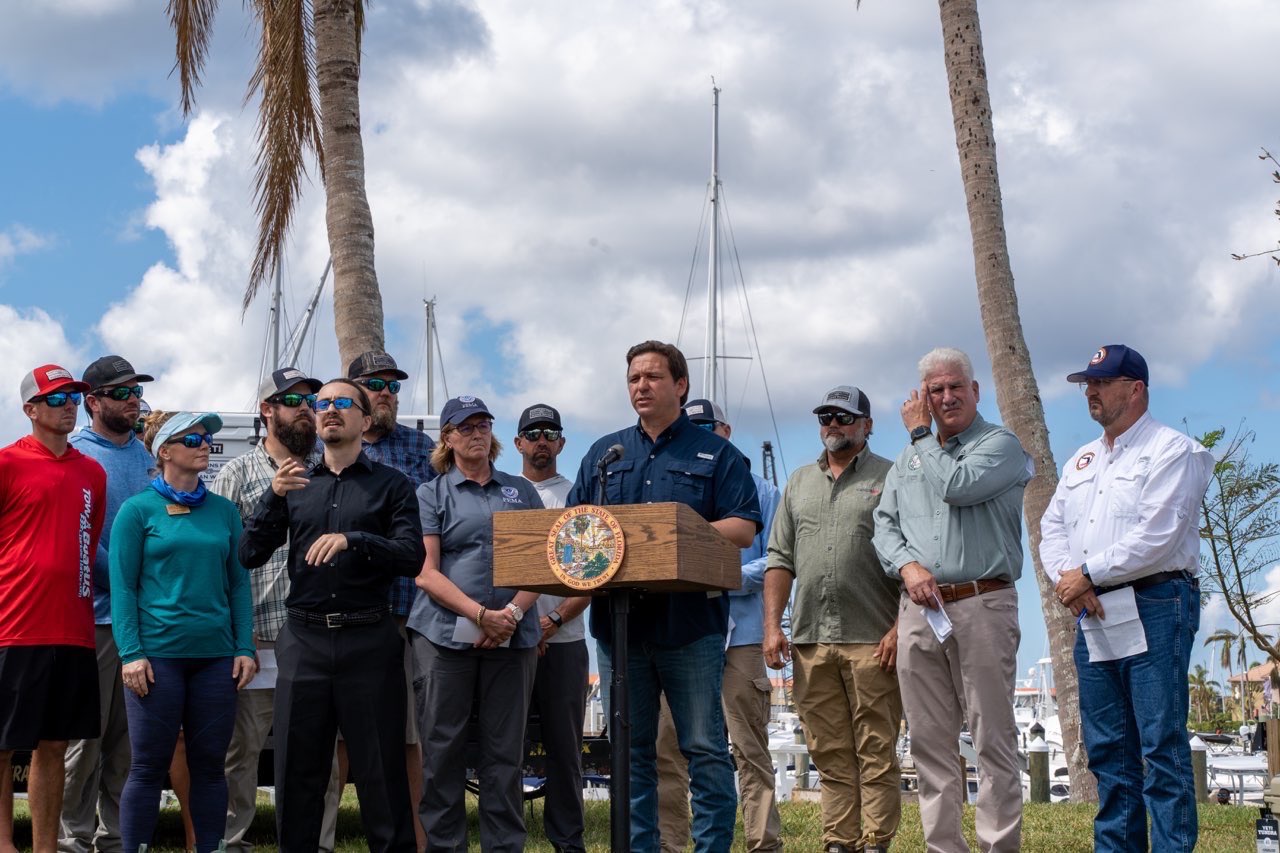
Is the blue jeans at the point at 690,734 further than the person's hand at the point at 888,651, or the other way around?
the person's hand at the point at 888,651

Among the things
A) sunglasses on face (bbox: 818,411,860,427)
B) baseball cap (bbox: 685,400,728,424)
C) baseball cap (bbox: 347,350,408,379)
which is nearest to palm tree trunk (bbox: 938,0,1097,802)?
baseball cap (bbox: 685,400,728,424)

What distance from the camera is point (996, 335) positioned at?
12.1 m

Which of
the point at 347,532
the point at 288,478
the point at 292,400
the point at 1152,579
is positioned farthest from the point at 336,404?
the point at 1152,579

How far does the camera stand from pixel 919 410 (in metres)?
6.82

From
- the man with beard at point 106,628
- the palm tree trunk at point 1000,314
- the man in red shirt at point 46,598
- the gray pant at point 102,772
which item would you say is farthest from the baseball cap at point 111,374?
the palm tree trunk at point 1000,314

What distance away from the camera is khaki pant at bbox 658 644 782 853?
24.5ft

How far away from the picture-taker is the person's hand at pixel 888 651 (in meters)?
7.05

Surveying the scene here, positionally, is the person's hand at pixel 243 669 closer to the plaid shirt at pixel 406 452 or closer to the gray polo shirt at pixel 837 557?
the plaid shirt at pixel 406 452

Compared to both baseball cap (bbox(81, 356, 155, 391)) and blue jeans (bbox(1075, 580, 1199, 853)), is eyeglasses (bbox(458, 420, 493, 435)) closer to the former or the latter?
baseball cap (bbox(81, 356, 155, 391))

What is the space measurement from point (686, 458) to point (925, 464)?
48.3 inches

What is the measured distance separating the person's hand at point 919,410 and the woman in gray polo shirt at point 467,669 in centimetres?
205

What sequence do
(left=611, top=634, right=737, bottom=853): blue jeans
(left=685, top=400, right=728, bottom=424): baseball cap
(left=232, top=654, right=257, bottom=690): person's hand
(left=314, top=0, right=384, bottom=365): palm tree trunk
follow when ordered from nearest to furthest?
(left=611, top=634, right=737, bottom=853): blue jeans, (left=232, top=654, right=257, bottom=690): person's hand, (left=685, top=400, right=728, bottom=424): baseball cap, (left=314, top=0, right=384, bottom=365): palm tree trunk

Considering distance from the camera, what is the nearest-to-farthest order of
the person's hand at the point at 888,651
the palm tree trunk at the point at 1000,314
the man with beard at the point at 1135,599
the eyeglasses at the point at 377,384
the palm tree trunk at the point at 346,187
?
the man with beard at the point at 1135,599 → the person's hand at the point at 888,651 → the eyeglasses at the point at 377,384 → the palm tree trunk at the point at 1000,314 → the palm tree trunk at the point at 346,187

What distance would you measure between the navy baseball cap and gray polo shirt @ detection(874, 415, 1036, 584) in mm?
485
